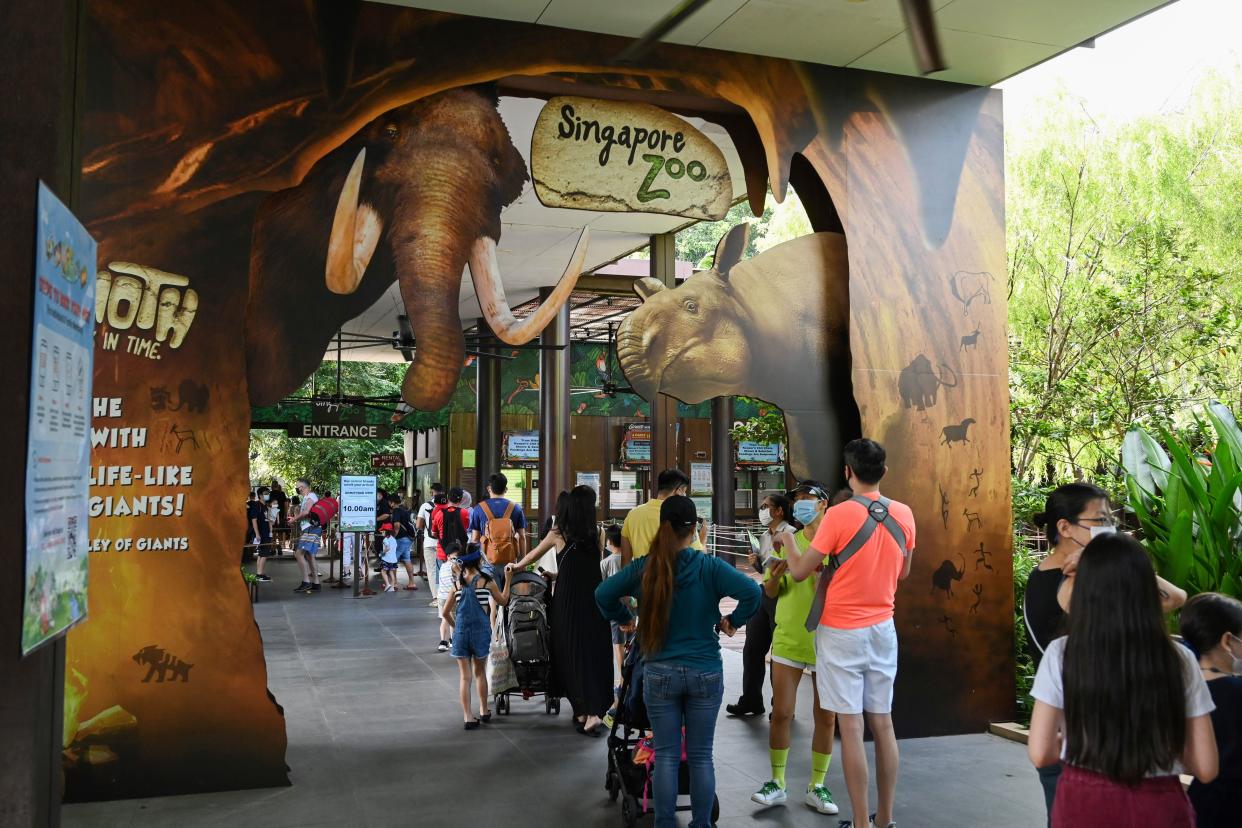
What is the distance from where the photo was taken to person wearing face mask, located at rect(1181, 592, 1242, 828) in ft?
10.4

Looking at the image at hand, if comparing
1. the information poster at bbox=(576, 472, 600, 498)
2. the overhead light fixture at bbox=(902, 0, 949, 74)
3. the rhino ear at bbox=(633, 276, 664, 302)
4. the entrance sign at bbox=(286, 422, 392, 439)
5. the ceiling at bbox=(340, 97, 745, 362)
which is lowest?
the information poster at bbox=(576, 472, 600, 498)

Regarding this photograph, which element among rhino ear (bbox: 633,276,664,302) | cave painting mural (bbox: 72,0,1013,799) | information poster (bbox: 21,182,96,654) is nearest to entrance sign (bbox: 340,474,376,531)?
rhino ear (bbox: 633,276,664,302)

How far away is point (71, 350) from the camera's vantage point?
2.93 metres

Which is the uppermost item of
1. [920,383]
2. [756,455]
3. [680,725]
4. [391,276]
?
[391,276]

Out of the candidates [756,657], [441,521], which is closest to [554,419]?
[441,521]

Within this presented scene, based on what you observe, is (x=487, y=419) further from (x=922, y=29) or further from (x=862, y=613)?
(x=922, y=29)

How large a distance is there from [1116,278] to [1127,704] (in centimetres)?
1053

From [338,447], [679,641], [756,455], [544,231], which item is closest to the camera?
[679,641]

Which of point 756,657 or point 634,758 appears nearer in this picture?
point 634,758

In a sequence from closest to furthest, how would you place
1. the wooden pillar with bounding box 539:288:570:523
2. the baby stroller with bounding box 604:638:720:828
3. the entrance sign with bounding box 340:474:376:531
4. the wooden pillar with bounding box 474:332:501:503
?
the baby stroller with bounding box 604:638:720:828 < the wooden pillar with bounding box 539:288:570:523 < the entrance sign with bounding box 340:474:376:531 < the wooden pillar with bounding box 474:332:501:503

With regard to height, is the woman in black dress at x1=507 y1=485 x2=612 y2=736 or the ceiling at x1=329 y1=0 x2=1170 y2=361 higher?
the ceiling at x1=329 y1=0 x2=1170 y2=361

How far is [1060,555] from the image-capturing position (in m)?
4.30

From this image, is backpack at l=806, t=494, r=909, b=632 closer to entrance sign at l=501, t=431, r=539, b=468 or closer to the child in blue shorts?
the child in blue shorts

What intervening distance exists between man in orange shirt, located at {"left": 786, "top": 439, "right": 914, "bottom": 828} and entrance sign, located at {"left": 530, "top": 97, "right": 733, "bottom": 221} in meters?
2.88
